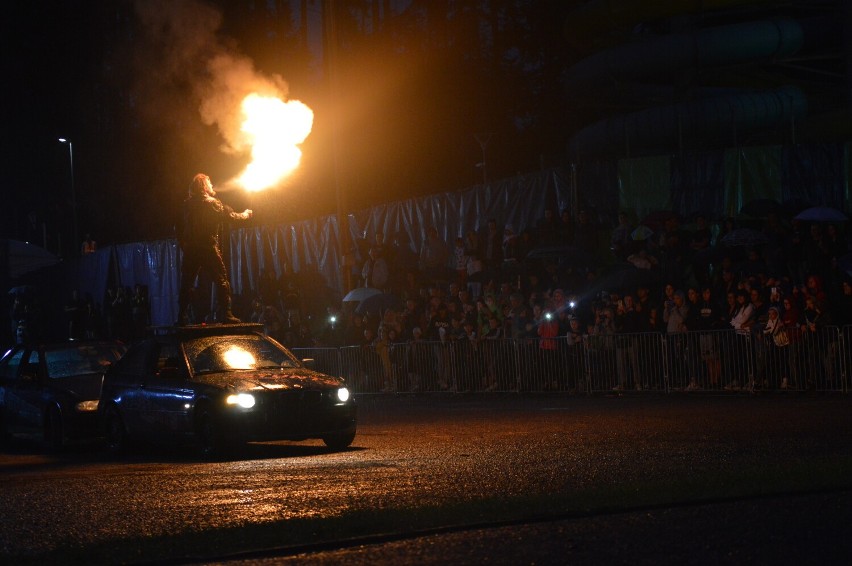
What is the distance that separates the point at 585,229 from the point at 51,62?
3763 centimetres

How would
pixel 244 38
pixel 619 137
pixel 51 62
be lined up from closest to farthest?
pixel 619 137 < pixel 244 38 < pixel 51 62

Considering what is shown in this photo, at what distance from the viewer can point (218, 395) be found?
49.6 ft

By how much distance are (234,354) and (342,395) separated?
1672 millimetres

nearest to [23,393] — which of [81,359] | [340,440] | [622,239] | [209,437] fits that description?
[81,359]

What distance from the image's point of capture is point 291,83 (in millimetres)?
43469

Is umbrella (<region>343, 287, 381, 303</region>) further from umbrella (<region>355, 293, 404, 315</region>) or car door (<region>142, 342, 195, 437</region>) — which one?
car door (<region>142, 342, 195, 437</region>)

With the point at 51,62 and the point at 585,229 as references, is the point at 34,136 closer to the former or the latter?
the point at 51,62

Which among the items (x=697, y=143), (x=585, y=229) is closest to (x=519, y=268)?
(x=585, y=229)

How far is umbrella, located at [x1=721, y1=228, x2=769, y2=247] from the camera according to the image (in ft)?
73.7

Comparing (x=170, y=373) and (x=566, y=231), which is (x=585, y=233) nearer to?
(x=566, y=231)

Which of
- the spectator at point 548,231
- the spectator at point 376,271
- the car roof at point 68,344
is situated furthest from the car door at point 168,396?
the spectator at point 376,271

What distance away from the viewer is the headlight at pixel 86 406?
17484 millimetres

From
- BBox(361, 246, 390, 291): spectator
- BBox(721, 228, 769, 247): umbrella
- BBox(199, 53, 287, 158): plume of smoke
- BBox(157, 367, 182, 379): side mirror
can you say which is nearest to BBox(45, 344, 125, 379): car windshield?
BBox(157, 367, 182, 379): side mirror

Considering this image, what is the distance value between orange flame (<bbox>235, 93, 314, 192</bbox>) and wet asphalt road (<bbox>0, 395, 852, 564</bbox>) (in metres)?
6.14
